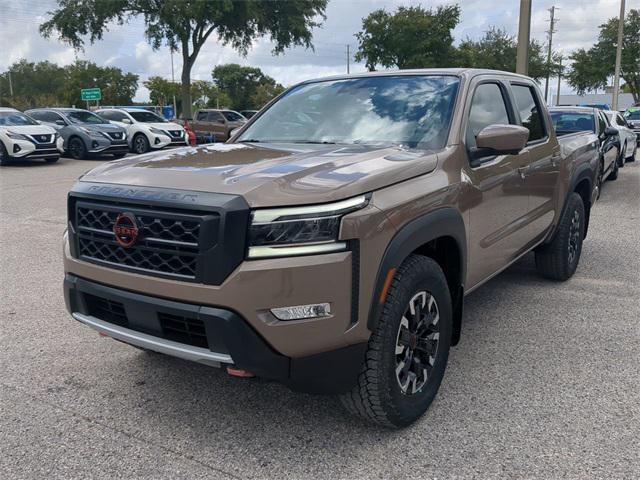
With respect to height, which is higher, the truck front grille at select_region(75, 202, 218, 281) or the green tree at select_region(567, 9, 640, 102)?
the green tree at select_region(567, 9, 640, 102)

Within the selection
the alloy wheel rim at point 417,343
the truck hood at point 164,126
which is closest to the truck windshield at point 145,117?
the truck hood at point 164,126

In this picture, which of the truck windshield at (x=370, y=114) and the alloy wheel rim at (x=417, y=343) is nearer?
the alloy wheel rim at (x=417, y=343)

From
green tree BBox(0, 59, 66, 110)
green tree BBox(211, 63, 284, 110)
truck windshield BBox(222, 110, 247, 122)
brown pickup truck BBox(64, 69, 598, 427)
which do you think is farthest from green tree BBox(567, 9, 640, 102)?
green tree BBox(0, 59, 66, 110)

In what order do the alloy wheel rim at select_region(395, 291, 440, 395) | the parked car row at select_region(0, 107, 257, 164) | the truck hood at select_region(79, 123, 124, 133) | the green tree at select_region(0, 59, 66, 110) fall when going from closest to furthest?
1. the alloy wheel rim at select_region(395, 291, 440, 395)
2. the parked car row at select_region(0, 107, 257, 164)
3. the truck hood at select_region(79, 123, 124, 133)
4. the green tree at select_region(0, 59, 66, 110)

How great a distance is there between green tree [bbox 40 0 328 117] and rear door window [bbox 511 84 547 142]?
24.3 metres

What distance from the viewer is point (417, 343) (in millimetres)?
3002

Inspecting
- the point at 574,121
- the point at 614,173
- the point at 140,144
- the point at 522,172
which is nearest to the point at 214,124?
the point at 140,144

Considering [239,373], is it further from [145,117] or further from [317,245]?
[145,117]

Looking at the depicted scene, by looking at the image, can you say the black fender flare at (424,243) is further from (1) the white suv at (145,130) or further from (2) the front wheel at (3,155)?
(1) the white suv at (145,130)

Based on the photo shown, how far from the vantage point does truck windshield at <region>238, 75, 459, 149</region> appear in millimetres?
3529

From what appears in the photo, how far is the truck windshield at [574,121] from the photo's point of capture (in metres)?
10.3

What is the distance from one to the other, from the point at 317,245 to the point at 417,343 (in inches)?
35.5

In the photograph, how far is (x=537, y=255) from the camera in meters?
5.48

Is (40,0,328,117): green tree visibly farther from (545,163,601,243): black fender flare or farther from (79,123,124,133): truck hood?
(545,163,601,243): black fender flare
